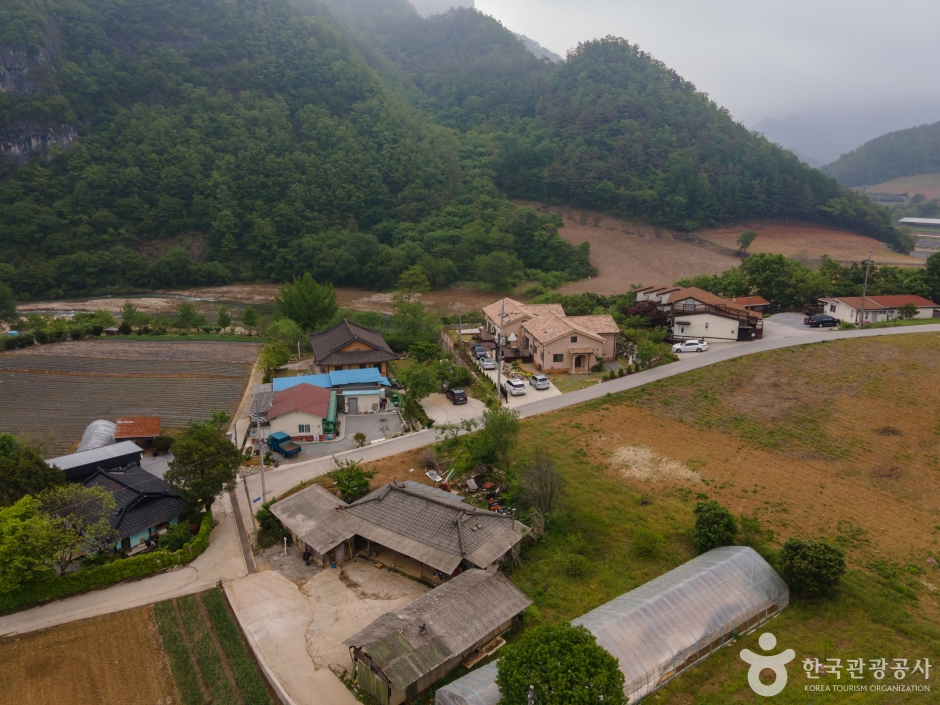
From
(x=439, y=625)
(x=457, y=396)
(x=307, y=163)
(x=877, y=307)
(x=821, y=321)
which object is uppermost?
(x=307, y=163)

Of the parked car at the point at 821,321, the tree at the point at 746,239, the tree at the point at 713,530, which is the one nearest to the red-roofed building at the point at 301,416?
the tree at the point at 713,530

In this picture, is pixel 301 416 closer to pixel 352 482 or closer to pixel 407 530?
pixel 352 482

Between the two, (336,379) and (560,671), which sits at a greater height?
(560,671)

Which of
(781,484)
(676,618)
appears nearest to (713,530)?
(676,618)

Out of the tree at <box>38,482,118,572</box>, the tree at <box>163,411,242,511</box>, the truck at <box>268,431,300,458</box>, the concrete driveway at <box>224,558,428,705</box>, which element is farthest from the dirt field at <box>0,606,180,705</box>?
the truck at <box>268,431,300,458</box>

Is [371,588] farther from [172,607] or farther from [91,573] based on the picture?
[91,573]

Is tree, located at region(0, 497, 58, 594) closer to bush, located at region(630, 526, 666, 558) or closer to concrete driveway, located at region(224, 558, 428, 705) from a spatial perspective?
concrete driveway, located at region(224, 558, 428, 705)
